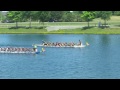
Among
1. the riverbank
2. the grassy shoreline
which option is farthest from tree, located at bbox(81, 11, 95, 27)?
the grassy shoreline

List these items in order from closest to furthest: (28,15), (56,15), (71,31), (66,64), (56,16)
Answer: (66,64)
(71,31)
(28,15)
(56,15)
(56,16)

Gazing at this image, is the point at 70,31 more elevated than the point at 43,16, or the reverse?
the point at 43,16

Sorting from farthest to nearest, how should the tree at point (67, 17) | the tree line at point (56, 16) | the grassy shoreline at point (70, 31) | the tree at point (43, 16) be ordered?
the tree at point (67, 17)
the tree line at point (56, 16)
the tree at point (43, 16)
the grassy shoreline at point (70, 31)

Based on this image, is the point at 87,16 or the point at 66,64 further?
the point at 87,16

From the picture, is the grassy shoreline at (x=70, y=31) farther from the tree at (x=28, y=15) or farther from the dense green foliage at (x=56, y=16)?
the dense green foliage at (x=56, y=16)

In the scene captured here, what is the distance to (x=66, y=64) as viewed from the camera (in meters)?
19.0

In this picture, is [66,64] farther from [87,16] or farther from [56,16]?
[87,16]

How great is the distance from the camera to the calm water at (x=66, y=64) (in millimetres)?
16375

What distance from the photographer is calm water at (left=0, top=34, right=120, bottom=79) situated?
16375 millimetres

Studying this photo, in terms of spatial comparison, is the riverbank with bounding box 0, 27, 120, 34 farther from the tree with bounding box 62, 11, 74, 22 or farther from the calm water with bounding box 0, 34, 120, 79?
the calm water with bounding box 0, 34, 120, 79

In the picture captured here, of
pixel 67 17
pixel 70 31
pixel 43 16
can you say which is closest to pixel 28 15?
pixel 43 16

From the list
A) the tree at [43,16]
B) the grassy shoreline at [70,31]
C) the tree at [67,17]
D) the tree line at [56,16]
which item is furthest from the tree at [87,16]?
the tree at [43,16]
